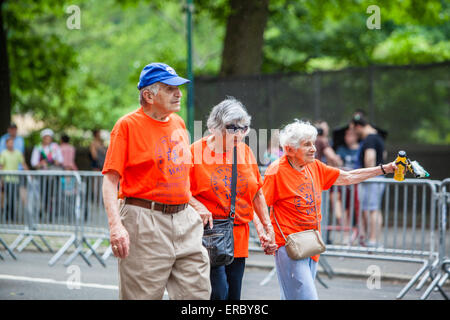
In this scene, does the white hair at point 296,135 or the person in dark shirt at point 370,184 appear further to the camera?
the person in dark shirt at point 370,184

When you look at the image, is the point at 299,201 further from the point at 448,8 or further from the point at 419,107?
the point at 448,8

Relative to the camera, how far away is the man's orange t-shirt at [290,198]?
5.11 meters

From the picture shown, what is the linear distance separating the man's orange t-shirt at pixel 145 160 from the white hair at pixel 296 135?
1.07 m

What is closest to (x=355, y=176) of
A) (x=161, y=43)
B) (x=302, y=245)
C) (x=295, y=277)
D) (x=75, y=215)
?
(x=302, y=245)

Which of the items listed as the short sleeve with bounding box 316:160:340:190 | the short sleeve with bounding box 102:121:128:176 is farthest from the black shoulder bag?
the short sleeve with bounding box 102:121:128:176

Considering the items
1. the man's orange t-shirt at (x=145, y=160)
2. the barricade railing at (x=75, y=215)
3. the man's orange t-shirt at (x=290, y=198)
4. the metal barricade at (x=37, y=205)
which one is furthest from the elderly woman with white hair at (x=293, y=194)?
the metal barricade at (x=37, y=205)

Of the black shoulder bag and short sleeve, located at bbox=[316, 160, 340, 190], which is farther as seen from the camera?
short sleeve, located at bbox=[316, 160, 340, 190]

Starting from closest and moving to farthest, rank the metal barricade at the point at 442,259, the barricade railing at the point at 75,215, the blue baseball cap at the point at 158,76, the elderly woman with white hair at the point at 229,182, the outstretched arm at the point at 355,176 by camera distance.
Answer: the blue baseball cap at the point at 158,76
the elderly woman with white hair at the point at 229,182
the outstretched arm at the point at 355,176
the metal barricade at the point at 442,259
the barricade railing at the point at 75,215

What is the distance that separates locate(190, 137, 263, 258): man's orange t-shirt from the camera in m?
4.98

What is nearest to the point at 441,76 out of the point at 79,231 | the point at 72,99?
the point at 79,231

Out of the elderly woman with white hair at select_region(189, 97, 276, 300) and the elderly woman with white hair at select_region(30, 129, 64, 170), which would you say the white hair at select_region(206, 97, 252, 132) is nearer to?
the elderly woman with white hair at select_region(189, 97, 276, 300)

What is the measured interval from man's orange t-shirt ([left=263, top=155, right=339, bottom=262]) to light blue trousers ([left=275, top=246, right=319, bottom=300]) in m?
0.09

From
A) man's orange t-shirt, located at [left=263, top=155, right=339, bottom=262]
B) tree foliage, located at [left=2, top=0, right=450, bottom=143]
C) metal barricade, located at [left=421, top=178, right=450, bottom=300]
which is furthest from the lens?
tree foliage, located at [left=2, top=0, right=450, bottom=143]

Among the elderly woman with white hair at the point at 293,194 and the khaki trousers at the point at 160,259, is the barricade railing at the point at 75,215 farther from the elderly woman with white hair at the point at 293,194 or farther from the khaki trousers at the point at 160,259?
the khaki trousers at the point at 160,259
